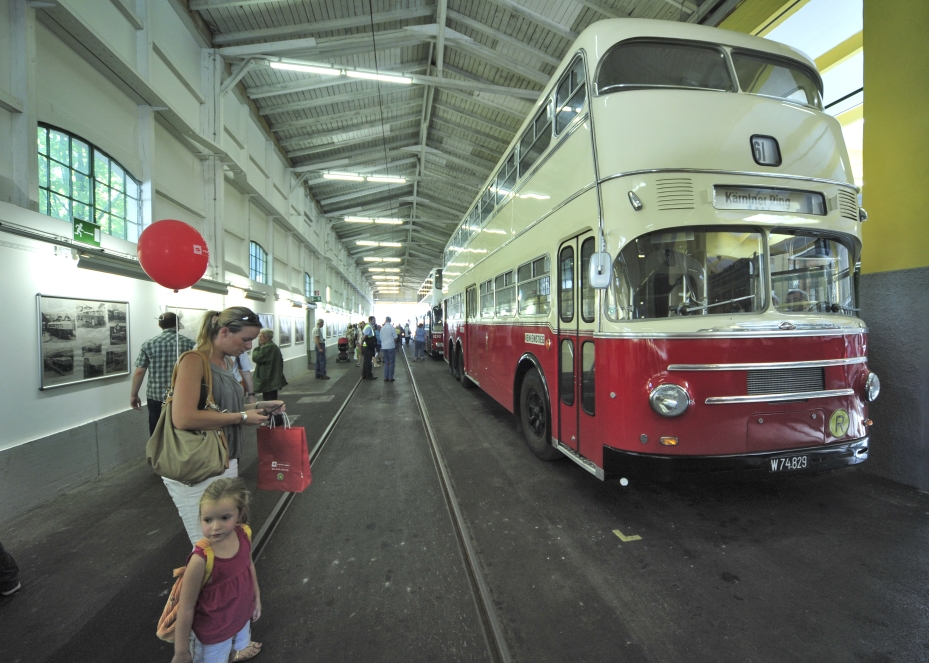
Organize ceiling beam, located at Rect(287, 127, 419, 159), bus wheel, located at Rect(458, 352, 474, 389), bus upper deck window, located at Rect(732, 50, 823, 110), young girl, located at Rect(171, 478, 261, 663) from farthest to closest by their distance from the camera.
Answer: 1. ceiling beam, located at Rect(287, 127, 419, 159)
2. bus wheel, located at Rect(458, 352, 474, 389)
3. bus upper deck window, located at Rect(732, 50, 823, 110)
4. young girl, located at Rect(171, 478, 261, 663)

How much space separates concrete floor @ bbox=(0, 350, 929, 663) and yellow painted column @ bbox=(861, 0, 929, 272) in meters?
2.40

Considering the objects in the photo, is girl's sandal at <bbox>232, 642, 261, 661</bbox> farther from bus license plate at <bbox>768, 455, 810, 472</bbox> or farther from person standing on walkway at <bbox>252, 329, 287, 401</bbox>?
person standing on walkway at <bbox>252, 329, 287, 401</bbox>

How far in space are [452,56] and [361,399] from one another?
346 inches

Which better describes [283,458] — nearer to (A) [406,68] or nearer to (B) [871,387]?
(B) [871,387]

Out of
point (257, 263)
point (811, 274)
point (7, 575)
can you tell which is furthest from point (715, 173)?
point (257, 263)

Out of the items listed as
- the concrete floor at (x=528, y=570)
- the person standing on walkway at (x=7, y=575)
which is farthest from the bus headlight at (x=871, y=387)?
the person standing on walkway at (x=7, y=575)

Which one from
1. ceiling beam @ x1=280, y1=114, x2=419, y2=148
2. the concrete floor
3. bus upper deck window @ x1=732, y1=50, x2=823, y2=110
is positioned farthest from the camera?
ceiling beam @ x1=280, y1=114, x2=419, y2=148

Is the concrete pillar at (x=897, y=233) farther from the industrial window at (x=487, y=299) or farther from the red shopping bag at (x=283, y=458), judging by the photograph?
the red shopping bag at (x=283, y=458)

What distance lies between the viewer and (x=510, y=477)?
4.26 metres

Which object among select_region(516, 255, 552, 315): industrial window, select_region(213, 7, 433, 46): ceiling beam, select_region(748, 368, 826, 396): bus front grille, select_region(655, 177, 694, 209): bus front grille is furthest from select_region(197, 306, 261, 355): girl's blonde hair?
select_region(213, 7, 433, 46): ceiling beam

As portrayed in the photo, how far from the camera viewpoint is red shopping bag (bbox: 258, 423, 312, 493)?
88.0 inches

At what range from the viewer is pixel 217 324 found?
2186mm

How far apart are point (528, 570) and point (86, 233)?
5373 mm

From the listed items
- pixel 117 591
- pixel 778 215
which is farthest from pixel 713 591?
pixel 117 591
